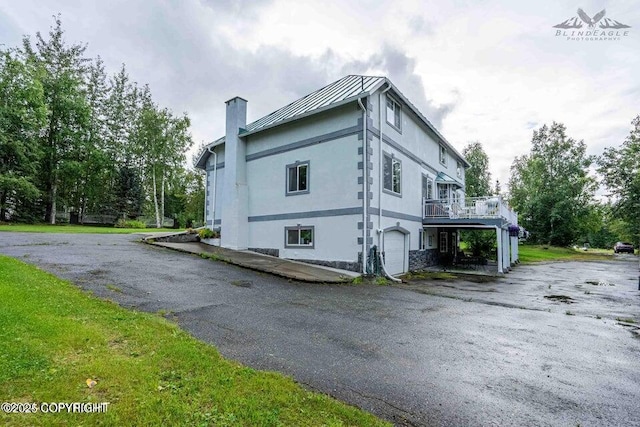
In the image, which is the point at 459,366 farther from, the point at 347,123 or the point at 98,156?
the point at 98,156

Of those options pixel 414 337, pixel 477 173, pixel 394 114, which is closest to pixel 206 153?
pixel 394 114

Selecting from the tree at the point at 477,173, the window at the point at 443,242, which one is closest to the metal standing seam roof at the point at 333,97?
the window at the point at 443,242

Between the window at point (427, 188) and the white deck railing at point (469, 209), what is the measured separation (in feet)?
1.64

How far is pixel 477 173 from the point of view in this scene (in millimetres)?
37969

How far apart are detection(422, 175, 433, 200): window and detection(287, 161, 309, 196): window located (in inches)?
279

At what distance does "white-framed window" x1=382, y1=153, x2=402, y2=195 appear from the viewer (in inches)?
518

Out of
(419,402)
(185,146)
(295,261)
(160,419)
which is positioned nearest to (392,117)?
(295,261)

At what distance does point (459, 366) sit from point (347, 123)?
9997 millimetres

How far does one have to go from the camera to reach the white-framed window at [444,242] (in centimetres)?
2015

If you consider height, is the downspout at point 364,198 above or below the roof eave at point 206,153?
below

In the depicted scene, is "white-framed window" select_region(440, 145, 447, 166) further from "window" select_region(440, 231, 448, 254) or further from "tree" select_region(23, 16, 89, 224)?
"tree" select_region(23, 16, 89, 224)

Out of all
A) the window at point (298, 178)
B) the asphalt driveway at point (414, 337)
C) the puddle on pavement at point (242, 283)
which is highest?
the window at point (298, 178)

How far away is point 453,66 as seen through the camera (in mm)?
14547

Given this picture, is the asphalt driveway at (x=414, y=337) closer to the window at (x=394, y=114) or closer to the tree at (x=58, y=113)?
the window at (x=394, y=114)
